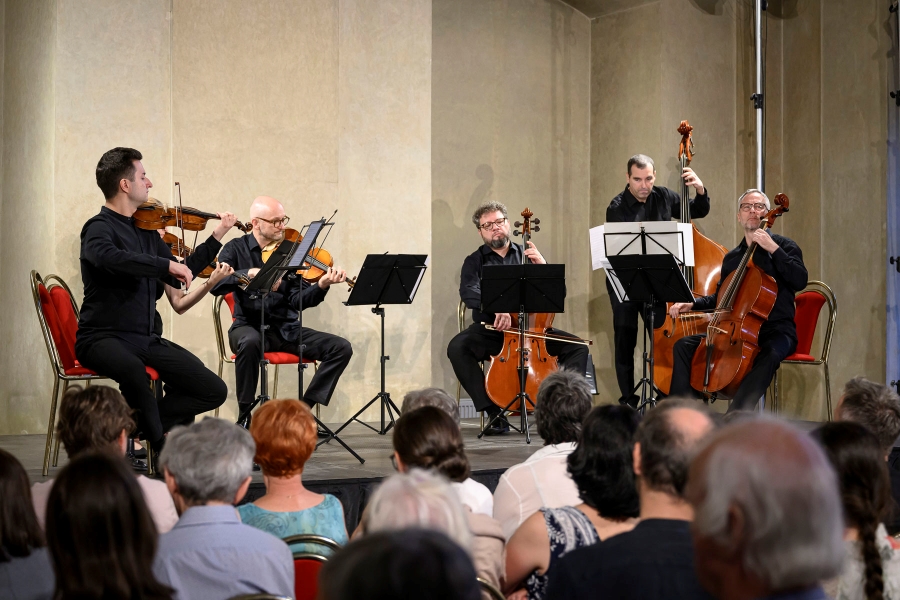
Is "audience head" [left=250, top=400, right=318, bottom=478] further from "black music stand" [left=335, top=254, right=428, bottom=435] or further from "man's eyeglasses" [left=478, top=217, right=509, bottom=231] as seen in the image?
"man's eyeglasses" [left=478, top=217, right=509, bottom=231]

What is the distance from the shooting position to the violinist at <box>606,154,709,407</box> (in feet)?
19.4

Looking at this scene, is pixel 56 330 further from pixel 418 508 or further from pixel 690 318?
pixel 418 508

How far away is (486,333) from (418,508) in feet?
14.6

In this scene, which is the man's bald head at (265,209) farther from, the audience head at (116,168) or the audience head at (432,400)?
the audience head at (432,400)

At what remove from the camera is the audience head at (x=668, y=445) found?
164cm

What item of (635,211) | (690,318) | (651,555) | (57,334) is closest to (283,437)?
(651,555)

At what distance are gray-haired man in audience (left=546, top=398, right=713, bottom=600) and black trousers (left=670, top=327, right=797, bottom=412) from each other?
137 inches

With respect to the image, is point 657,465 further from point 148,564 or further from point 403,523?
point 148,564

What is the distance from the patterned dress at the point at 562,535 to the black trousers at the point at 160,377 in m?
2.39

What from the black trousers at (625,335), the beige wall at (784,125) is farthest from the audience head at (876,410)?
the beige wall at (784,125)

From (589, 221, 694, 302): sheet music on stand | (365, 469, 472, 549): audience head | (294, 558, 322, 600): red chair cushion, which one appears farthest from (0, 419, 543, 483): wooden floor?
(365, 469, 472, 549): audience head

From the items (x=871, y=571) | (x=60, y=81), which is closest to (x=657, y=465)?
(x=871, y=571)

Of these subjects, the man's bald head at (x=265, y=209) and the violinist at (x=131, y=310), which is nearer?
the violinist at (x=131, y=310)

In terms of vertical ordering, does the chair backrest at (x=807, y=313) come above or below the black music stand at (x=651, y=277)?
below
